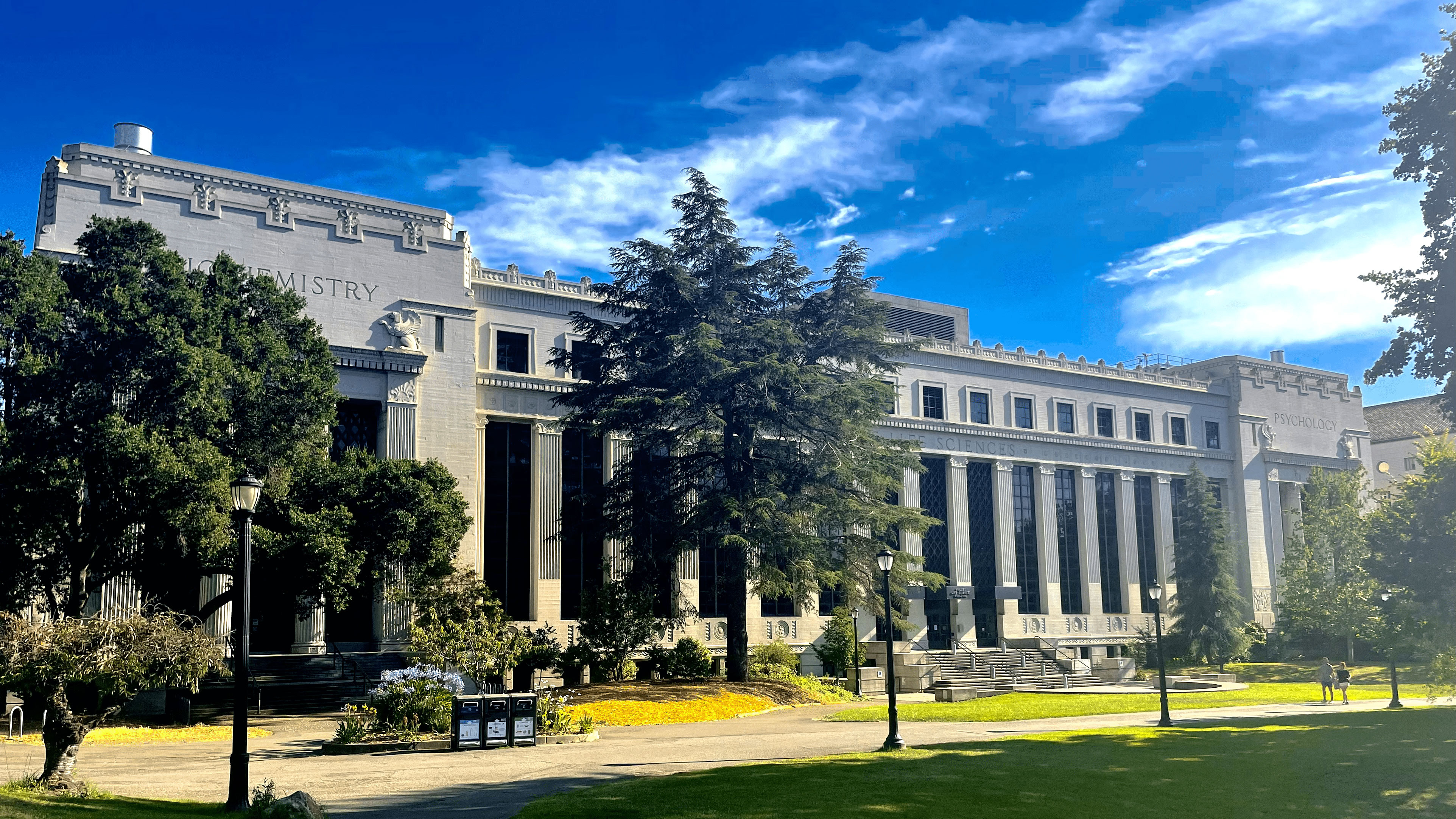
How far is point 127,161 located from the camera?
37875 millimetres

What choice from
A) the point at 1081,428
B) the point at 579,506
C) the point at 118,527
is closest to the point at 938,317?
the point at 1081,428

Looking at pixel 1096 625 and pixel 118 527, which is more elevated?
pixel 118 527

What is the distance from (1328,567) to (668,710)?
42620 mm

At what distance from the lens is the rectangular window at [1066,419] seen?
61.5m

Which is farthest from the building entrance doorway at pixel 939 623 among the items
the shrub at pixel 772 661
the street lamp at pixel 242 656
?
the street lamp at pixel 242 656

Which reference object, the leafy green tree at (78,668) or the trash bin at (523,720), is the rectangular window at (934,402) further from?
the leafy green tree at (78,668)

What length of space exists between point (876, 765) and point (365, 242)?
30123 millimetres

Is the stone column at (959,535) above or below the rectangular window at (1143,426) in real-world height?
below

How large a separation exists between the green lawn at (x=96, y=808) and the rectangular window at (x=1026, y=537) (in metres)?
47.8

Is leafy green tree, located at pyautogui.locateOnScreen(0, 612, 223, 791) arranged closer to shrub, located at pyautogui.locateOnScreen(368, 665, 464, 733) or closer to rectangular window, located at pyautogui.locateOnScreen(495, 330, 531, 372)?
shrub, located at pyautogui.locateOnScreen(368, 665, 464, 733)

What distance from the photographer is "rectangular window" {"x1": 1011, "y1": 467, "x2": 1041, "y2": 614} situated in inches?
2291

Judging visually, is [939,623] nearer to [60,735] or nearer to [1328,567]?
[1328,567]

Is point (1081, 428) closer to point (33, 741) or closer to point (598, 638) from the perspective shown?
point (598, 638)

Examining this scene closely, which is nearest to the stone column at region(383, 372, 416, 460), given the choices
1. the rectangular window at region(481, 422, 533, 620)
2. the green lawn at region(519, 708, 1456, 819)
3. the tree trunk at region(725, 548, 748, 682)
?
the rectangular window at region(481, 422, 533, 620)
